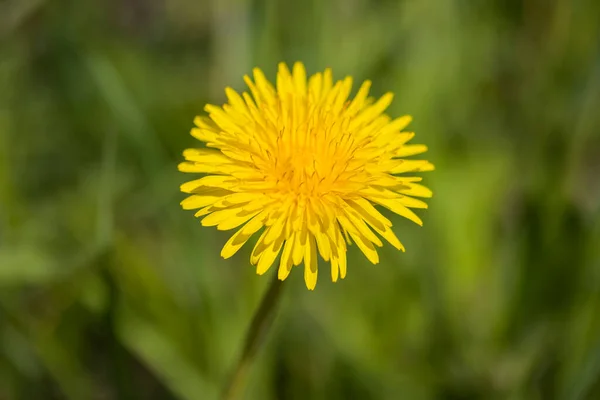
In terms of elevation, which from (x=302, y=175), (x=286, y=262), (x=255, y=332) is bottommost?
(x=255, y=332)

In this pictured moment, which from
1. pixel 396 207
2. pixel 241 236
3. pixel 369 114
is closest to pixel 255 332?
pixel 241 236

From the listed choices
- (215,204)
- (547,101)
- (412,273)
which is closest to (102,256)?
(215,204)

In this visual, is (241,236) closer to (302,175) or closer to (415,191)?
(302,175)

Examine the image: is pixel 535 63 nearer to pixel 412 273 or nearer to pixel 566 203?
pixel 566 203

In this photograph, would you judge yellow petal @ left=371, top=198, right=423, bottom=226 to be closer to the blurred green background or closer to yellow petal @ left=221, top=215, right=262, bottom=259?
yellow petal @ left=221, top=215, right=262, bottom=259

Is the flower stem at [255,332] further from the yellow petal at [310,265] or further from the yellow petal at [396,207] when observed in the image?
the yellow petal at [396,207]

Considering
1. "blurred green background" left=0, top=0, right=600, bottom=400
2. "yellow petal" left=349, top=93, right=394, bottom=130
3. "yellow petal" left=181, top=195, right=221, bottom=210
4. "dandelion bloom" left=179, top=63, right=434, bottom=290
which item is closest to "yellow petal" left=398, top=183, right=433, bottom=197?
"dandelion bloom" left=179, top=63, right=434, bottom=290

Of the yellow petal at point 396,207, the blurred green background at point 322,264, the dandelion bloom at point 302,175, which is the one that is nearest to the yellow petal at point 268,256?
the dandelion bloom at point 302,175
